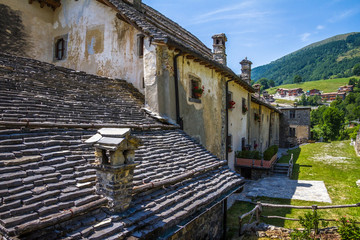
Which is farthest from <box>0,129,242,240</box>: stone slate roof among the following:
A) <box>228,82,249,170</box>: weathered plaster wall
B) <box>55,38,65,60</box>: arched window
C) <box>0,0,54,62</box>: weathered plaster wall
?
<box>228,82,249,170</box>: weathered plaster wall

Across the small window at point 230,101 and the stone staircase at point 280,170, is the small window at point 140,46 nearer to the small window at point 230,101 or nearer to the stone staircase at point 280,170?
the small window at point 230,101

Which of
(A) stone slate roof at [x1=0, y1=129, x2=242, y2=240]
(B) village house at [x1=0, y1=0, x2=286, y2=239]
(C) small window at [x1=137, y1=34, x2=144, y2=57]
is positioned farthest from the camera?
(C) small window at [x1=137, y1=34, x2=144, y2=57]

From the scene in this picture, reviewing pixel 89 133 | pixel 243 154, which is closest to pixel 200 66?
pixel 89 133

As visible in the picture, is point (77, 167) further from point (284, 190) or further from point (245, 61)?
point (245, 61)

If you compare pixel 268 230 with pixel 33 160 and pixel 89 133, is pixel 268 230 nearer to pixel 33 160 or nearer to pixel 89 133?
pixel 89 133

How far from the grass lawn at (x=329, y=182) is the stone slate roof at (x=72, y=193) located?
193 inches

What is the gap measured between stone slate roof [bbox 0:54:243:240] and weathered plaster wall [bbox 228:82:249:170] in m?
8.22

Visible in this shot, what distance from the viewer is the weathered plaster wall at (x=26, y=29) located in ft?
35.1

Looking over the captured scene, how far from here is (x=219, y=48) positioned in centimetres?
1658

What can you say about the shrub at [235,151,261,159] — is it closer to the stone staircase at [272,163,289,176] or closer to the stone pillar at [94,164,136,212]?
the stone staircase at [272,163,289,176]

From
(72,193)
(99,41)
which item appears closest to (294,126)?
(99,41)

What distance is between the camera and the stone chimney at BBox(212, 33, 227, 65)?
16359 millimetres

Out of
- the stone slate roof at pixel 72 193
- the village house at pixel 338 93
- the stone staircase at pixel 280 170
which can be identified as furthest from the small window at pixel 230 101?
the village house at pixel 338 93

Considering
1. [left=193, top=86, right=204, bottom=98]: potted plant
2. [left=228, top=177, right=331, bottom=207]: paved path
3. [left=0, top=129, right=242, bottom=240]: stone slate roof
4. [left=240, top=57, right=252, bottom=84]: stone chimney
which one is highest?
[left=240, top=57, right=252, bottom=84]: stone chimney
